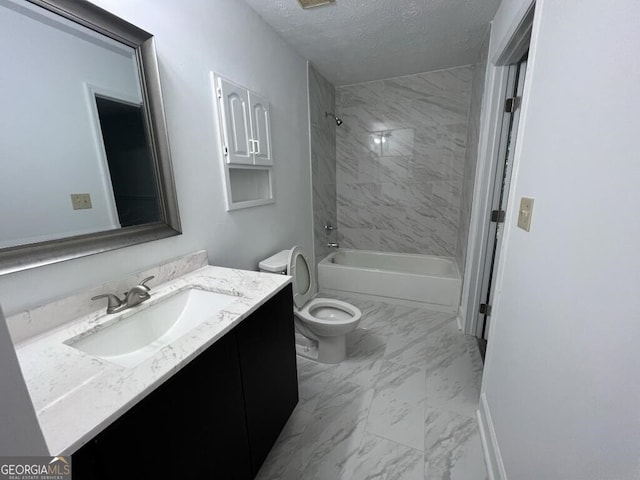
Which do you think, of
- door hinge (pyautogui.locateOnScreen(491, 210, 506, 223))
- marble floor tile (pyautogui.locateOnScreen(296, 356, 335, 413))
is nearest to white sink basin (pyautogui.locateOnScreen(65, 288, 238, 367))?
marble floor tile (pyautogui.locateOnScreen(296, 356, 335, 413))

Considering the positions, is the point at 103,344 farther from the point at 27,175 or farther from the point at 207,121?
the point at 207,121

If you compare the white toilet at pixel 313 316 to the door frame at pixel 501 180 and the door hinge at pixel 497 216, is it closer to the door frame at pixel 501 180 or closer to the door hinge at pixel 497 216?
the door frame at pixel 501 180

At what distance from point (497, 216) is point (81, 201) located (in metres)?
2.29

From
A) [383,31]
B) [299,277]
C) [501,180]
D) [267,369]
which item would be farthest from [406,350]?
[383,31]

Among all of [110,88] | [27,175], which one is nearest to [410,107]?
[110,88]

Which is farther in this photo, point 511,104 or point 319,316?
point 319,316

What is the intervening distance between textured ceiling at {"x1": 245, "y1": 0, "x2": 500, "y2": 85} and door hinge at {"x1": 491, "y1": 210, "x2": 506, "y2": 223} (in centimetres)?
129

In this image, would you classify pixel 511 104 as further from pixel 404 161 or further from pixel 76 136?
pixel 76 136

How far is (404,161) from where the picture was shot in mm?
3070

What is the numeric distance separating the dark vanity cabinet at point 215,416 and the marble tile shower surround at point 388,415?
211 mm

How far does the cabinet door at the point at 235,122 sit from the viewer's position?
1472 millimetres

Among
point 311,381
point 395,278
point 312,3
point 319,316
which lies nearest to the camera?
point 312,3

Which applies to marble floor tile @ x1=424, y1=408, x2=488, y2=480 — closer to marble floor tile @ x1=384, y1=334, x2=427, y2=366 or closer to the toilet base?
marble floor tile @ x1=384, y1=334, x2=427, y2=366

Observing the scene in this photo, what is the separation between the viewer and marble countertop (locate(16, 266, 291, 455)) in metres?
0.53
